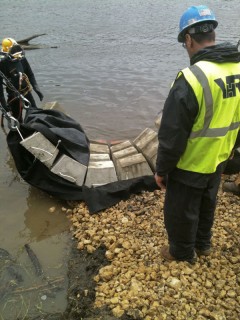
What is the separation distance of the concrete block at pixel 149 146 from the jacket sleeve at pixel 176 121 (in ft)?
8.60

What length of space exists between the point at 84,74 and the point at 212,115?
421 inches

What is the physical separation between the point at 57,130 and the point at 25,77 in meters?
2.48

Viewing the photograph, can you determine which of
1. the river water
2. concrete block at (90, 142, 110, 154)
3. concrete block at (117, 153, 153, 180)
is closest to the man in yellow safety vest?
the river water

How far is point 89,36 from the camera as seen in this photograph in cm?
1919

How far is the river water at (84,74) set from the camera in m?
4.53

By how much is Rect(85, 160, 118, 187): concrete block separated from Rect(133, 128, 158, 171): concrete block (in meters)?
0.64

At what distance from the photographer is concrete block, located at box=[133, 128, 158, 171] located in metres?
5.40

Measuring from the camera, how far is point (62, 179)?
5.05 meters

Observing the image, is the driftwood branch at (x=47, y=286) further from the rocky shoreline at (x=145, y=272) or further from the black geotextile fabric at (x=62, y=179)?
the black geotextile fabric at (x=62, y=179)

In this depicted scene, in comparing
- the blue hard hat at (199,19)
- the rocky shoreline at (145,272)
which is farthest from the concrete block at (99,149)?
the blue hard hat at (199,19)

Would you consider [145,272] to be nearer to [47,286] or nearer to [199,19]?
[47,286]

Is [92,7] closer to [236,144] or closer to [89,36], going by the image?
[89,36]

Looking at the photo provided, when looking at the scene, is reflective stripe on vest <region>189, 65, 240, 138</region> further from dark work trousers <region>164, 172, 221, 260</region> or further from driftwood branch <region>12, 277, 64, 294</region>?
driftwood branch <region>12, 277, 64, 294</region>

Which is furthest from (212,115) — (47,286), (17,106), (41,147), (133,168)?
(17,106)
